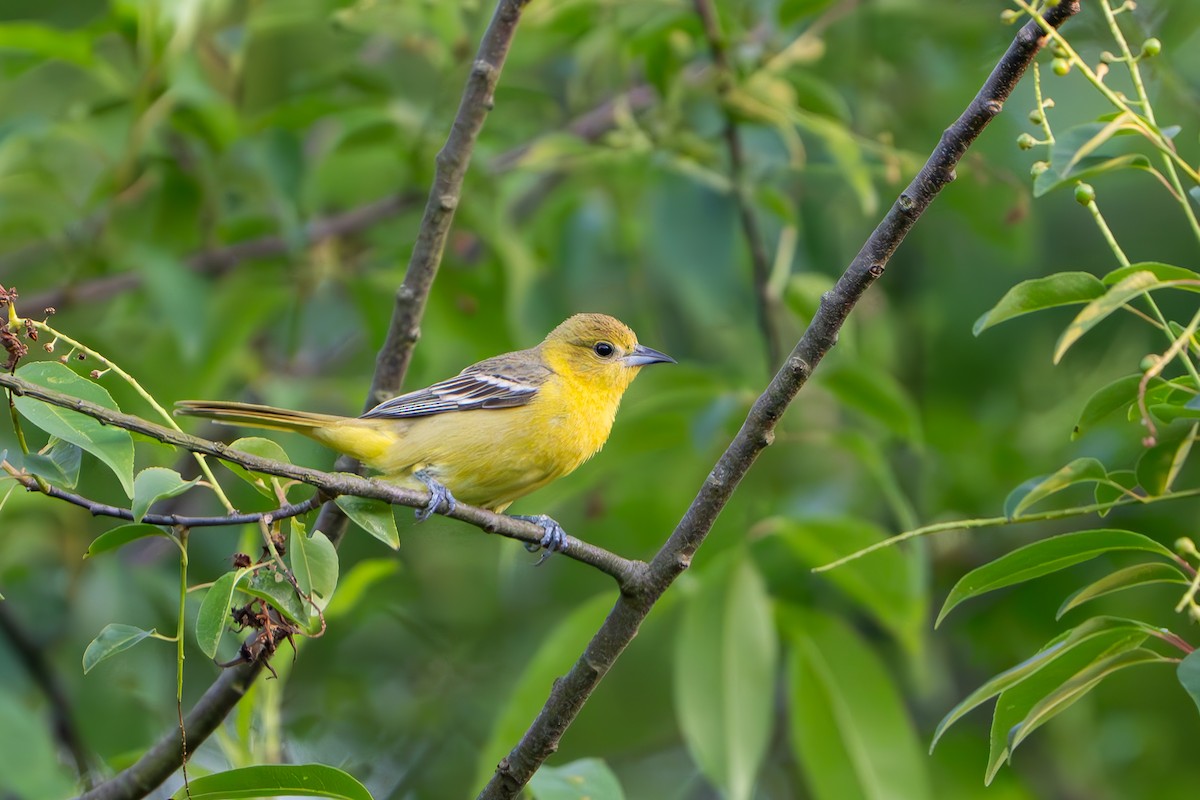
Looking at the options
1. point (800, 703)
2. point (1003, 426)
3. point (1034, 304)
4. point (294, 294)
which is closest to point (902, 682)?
point (1003, 426)

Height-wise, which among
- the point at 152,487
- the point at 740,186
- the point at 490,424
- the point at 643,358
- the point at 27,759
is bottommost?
the point at 27,759

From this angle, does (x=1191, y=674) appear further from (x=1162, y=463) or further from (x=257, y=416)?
(x=257, y=416)

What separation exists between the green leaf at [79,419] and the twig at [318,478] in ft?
0.12

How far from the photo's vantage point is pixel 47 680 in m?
5.72

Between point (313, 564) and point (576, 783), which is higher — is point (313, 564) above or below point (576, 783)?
above

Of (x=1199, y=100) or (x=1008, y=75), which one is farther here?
(x=1199, y=100)

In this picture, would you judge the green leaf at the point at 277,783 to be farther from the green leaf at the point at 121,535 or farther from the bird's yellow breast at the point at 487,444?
the bird's yellow breast at the point at 487,444

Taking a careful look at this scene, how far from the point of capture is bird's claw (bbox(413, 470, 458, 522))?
3.03 m

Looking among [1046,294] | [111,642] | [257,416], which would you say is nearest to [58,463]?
[111,642]

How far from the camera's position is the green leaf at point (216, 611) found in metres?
2.35

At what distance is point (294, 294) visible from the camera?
6.02 m

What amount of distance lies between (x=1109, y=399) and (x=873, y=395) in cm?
232

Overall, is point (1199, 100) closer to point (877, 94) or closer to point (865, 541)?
point (877, 94)

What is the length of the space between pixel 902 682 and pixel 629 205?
9.79 feet
